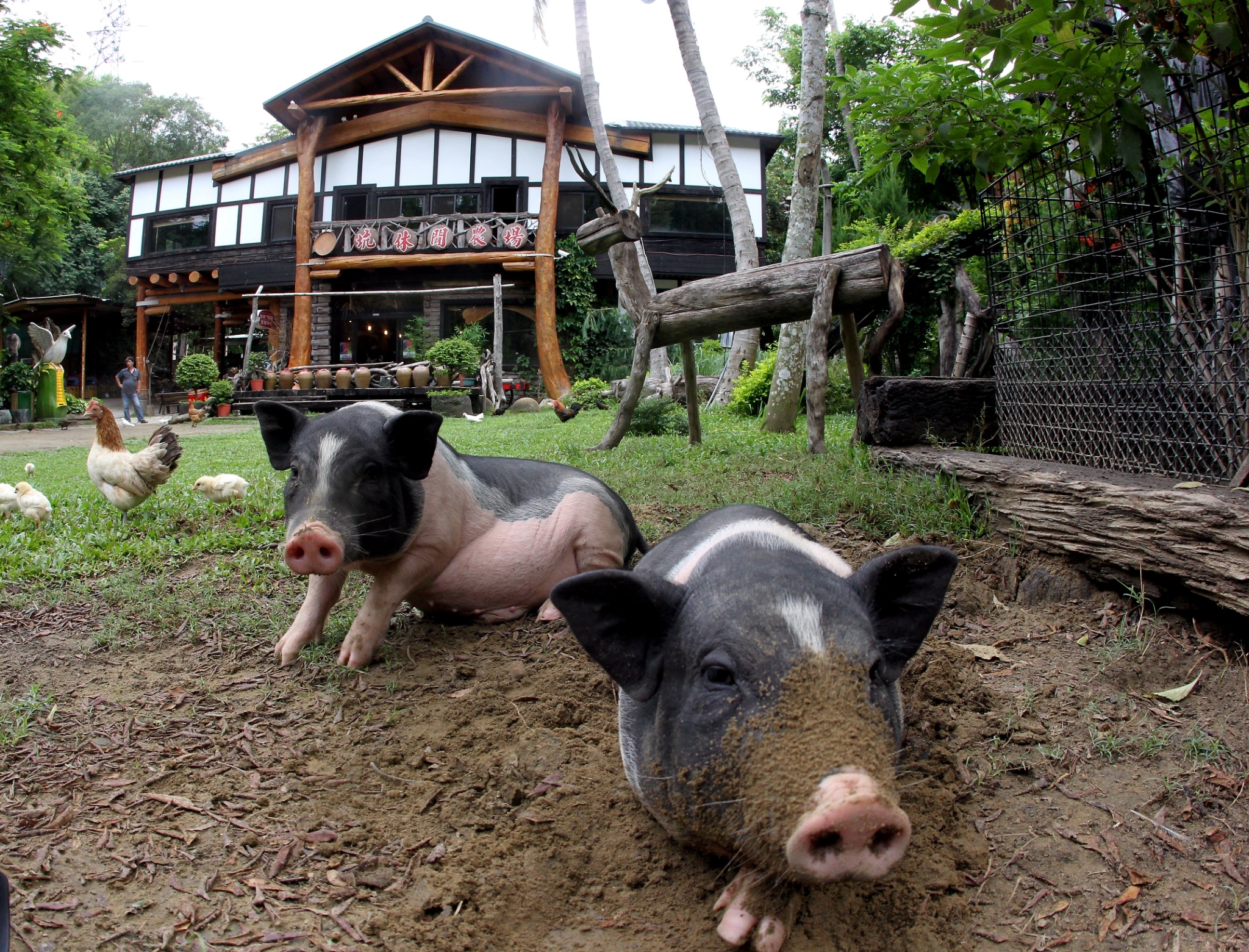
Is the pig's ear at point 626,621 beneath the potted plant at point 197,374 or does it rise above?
beneath

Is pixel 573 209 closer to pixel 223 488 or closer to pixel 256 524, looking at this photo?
pixel 223 488

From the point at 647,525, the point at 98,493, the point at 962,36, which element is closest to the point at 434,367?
the point at 98,493

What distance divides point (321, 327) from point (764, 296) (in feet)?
61.5

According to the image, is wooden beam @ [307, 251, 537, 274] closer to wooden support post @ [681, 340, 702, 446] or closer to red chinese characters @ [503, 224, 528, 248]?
red chinese characters @ [503, 224, 528, 248]

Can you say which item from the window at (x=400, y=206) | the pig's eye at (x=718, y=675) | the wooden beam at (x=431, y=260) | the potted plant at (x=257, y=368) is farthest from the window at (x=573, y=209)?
the pig's eye at (x=718, y=675)

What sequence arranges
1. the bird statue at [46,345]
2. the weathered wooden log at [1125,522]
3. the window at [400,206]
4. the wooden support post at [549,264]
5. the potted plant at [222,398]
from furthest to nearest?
1. the window at [400,206]
2. the bird statue at [46,345]
3. the potted plant at [222,398]
4. the wooden support post at [549,264]
5. the weathered wooden log at [1125,522]

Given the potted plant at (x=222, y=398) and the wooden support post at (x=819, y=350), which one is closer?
the wooden support post at (x=819, y=350)

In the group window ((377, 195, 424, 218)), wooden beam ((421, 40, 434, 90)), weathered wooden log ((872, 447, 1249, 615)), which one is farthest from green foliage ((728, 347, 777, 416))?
window ((377, 195, 424, 218))

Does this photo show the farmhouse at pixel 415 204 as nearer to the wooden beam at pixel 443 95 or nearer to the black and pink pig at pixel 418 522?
the wooden beam at pixel 443 95

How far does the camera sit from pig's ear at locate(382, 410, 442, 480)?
304cm

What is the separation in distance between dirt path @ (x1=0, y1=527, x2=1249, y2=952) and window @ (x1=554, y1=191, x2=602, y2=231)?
21.0 meters

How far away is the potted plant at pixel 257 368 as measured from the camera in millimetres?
20562

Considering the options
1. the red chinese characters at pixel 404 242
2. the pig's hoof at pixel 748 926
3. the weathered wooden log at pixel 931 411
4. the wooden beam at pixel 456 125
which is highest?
the wooden beam at pixel 456 125

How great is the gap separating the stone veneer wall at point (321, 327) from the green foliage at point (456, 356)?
14.9ft
